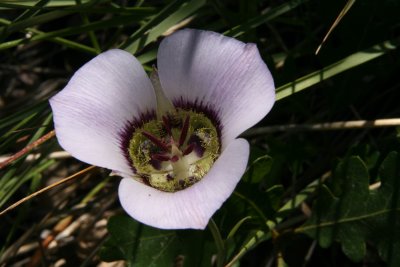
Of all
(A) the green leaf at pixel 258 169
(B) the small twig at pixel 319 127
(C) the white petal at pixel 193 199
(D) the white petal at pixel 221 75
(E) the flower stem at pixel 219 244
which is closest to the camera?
(C) the white petal at pixel 193 199

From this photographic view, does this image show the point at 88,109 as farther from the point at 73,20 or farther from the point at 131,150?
the point at 73,20

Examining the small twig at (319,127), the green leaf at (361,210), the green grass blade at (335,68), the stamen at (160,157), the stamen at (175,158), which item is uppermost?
the stamen at (160,157)

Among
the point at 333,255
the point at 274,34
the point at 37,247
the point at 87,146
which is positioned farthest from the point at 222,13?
the point at 37,247

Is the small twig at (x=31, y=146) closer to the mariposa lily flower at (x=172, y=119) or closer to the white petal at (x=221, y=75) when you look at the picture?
the mariposa lily flower at (x=172, y=119)

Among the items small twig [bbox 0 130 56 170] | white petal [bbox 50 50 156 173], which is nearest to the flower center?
white petal [bbox 50 50 156 173]

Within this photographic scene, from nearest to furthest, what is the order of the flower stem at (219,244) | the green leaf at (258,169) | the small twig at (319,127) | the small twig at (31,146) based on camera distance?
1. the flower stem at (219,244)
2. the green leaf at (258,169)
3. the small twig at (31,146)
4. the small twig at (319,127)

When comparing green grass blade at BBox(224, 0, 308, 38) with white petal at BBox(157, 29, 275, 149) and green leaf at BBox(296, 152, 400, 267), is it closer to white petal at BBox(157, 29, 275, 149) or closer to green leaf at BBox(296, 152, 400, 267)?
white petal at BBox(157, 29, 275, 149)

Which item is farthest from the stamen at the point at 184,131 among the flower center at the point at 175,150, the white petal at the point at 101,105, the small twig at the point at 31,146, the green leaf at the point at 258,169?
the small twig at the point at 31,146

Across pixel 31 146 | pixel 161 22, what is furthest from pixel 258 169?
pixel 31 146
